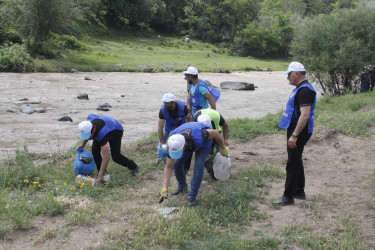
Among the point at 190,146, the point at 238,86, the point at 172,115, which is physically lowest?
the point at 238,86

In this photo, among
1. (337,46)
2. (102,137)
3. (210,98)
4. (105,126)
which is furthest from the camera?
(337,46)

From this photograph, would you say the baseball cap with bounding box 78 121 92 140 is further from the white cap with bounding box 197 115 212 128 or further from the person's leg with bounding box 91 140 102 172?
the white cap with bounding box 197 115 212 128

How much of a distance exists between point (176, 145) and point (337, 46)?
1609 cm

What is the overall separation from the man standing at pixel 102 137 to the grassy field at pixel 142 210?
28 cm

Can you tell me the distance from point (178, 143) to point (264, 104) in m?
15.4

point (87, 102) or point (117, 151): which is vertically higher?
point (117, 151)

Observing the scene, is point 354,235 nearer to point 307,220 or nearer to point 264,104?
point 307,220

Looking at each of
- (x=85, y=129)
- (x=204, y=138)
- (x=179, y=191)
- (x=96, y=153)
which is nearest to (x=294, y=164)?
(x=204, y=138)

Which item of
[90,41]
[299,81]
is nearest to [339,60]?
[299,81]

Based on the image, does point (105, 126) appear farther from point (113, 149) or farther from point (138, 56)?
point (138, 56)

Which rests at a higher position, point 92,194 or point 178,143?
point 178,143

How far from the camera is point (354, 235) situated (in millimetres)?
4680

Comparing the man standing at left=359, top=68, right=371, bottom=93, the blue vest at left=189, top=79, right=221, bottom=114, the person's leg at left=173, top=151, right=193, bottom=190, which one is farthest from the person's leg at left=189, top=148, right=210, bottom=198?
the man standing at left=359, top=68, right=371, bottom=93

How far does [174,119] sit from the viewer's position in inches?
287
